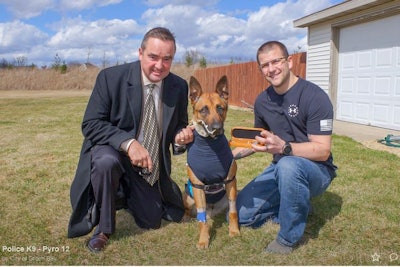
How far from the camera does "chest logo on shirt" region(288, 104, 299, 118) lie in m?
3.21

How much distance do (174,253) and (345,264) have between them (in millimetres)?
1361

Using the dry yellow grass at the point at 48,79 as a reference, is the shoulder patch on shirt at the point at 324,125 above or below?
below

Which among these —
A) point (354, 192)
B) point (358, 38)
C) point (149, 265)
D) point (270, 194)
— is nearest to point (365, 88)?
point (358, 38)

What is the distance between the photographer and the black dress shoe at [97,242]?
3123 mm

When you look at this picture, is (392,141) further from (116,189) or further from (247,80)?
(247,80)

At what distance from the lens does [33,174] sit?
561 cm

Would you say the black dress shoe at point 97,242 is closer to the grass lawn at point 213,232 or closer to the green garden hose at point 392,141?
the grass lawn at point 213,232

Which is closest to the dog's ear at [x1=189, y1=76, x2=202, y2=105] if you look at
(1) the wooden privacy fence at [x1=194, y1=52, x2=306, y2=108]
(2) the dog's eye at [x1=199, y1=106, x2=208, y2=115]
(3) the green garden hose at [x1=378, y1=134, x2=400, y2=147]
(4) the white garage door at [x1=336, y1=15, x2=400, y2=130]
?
(2) the dog's eye at [x1=199, y1=106, x2=208, y2=115]

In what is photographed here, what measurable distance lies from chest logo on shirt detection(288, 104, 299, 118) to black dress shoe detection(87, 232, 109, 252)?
194 cm

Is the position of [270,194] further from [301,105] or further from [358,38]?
[358,38]

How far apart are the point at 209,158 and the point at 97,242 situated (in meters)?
1.19

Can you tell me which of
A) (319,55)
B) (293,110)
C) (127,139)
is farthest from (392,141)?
(127,139)

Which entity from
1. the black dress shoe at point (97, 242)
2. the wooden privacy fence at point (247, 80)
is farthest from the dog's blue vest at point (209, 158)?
the wooden privacy fence at point (247, 80)

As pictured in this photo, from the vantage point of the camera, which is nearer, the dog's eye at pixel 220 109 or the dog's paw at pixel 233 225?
the dog's eye at pixel 220 109
